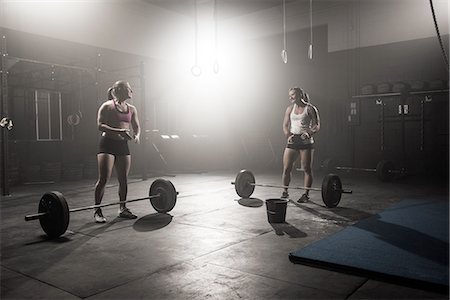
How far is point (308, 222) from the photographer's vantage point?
138 inches

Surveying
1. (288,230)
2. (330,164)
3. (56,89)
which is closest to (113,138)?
(288,230)

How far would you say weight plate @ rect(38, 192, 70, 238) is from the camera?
292cm

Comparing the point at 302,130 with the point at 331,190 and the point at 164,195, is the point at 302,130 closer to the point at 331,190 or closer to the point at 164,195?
the point at 331,190

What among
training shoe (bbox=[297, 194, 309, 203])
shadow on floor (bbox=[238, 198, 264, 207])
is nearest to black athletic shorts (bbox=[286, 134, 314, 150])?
training shoe (bbox=[297, 194, 309, 203])

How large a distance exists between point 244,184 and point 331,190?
1.16 metres

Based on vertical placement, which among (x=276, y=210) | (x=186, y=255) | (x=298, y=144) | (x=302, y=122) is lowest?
(x=186, y=255)

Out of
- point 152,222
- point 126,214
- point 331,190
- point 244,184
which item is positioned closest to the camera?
point 152,222

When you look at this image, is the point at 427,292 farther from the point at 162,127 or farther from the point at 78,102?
the point at 162,127

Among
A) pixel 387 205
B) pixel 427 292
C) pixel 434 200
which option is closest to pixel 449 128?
pixel 434 200

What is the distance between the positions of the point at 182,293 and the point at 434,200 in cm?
382

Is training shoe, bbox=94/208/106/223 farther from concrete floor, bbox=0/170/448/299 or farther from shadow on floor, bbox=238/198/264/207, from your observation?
shadow on floor, bbox=238/198/264/207

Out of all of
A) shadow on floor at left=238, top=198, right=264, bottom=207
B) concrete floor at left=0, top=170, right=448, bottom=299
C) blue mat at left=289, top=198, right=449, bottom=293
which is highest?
blue mat at left=289, top=198, right=449, bottom=293

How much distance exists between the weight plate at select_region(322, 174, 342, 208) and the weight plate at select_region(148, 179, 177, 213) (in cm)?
162

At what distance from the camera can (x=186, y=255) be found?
8.42 ft
